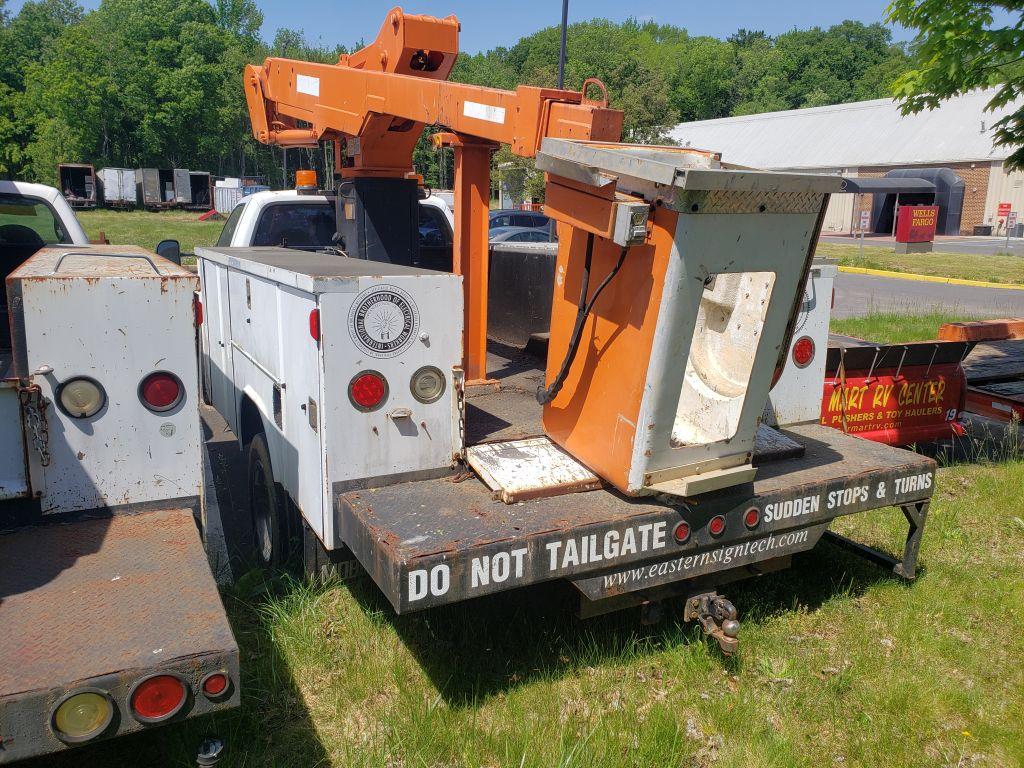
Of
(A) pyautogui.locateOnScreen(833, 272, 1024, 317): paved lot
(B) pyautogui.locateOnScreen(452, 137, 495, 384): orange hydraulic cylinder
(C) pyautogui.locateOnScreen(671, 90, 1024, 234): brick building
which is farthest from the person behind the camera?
(C) pyautogui.locateOnScreen(671, 90, 1024, 234): brick building

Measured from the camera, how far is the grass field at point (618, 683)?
322cm

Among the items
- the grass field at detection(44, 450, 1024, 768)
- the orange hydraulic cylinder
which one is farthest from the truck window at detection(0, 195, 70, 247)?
the grass field at detection(44, 450, 1024, 768)

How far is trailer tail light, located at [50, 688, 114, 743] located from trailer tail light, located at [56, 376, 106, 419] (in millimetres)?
1298

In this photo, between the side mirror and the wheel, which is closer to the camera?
the wheel

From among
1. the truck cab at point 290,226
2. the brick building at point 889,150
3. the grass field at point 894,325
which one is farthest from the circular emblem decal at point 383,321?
the brick building at point 889,150

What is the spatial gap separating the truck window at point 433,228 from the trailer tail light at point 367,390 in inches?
167

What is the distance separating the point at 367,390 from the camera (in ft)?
11.4

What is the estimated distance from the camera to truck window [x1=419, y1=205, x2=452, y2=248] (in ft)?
→ 24.9

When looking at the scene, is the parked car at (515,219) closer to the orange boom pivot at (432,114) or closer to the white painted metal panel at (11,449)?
the orange boom pivot at (432,114)

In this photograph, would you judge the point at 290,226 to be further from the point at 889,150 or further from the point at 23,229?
the point at 889,150

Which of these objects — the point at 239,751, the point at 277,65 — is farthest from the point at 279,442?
the point at 277,65

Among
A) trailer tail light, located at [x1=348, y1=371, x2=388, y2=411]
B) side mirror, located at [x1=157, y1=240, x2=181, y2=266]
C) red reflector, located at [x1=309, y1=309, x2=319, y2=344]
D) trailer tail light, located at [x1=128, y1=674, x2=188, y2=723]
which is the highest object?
side mirror, located at [x1=157, y1=240, x2=181, y2=266]

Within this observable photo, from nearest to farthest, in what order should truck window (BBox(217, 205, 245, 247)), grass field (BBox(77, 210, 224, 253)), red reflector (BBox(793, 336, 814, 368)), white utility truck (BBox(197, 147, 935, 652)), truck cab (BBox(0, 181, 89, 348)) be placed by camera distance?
white utility truck (BBox(197, 147, 935, 652)), red reflector (BBox(793, 336, 814, 368)), truck cab (BBox(0, 181, 89, 348)), truck window (BBox(217, 205, 245, 247)), grass field (BBox(77, 210, 224, 253))

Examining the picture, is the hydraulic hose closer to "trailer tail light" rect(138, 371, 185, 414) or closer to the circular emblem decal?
the circular emblem decal
